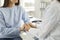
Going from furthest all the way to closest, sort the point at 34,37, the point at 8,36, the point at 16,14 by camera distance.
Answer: the point at 16,14 < the point at 8,36 < the point at 34,37

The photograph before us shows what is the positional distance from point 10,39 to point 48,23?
718 millimetres

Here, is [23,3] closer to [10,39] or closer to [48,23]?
[10,39]

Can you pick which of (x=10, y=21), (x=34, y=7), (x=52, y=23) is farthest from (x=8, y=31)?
(x=34, y=7)

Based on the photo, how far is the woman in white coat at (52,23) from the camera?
1.16 metres

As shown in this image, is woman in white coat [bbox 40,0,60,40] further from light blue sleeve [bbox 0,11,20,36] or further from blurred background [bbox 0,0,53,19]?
blurred background [bbox 0,0,53,19]

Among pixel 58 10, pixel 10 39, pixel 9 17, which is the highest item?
pixel 58 10

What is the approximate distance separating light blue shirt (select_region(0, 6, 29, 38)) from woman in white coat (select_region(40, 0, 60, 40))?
54 centimetres

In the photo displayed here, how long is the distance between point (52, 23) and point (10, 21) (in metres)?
0.73

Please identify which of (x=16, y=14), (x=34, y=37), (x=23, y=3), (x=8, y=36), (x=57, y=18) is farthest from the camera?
(x=23, y=3)

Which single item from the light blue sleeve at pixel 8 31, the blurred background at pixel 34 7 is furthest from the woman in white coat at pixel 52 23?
the blurred background at pixel 34 7

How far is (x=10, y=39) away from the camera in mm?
1744

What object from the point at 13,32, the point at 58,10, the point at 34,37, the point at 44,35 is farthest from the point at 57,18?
the point at 13,32

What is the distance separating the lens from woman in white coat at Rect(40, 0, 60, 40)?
1.16m

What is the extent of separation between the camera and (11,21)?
1.77m
